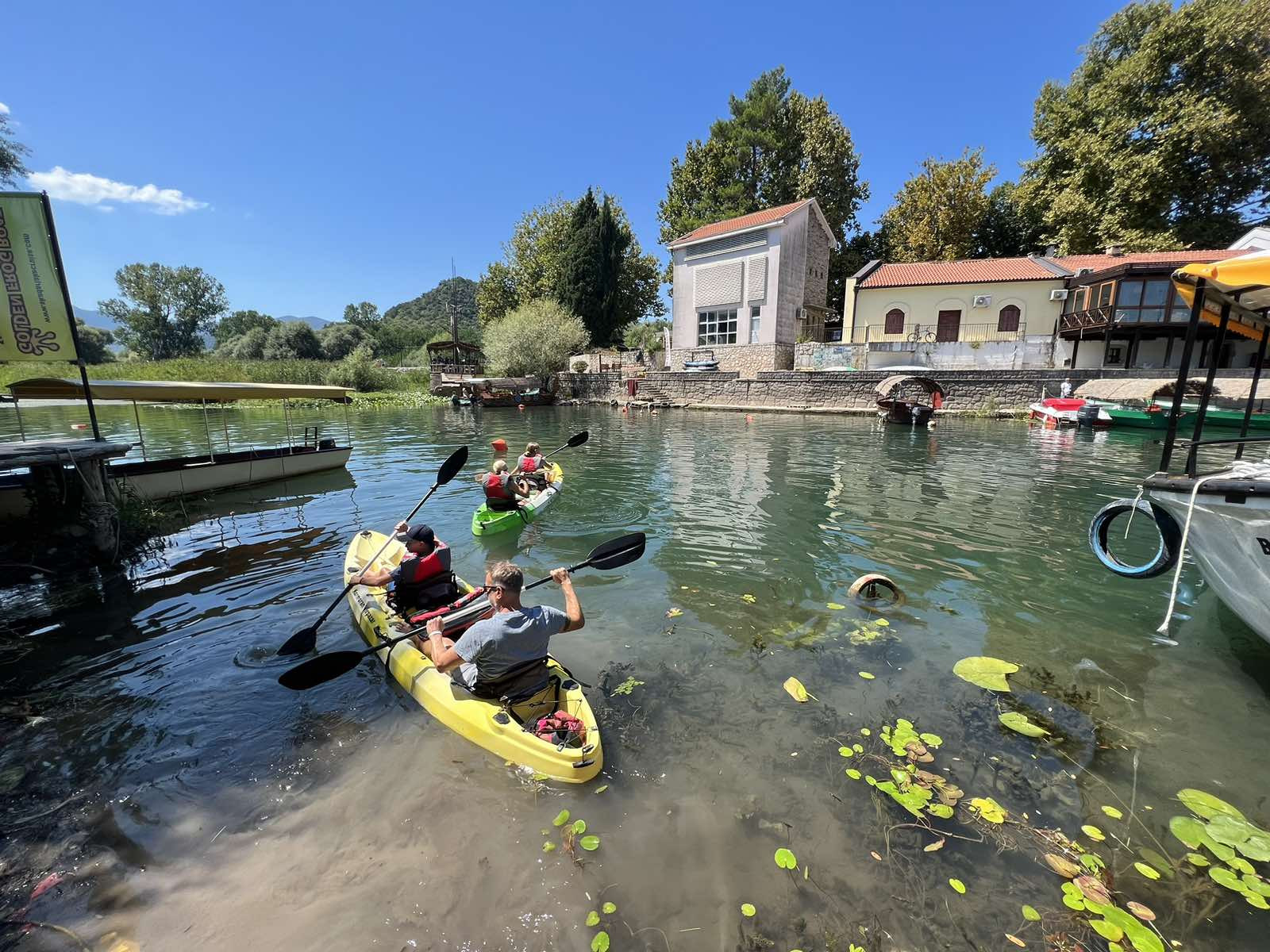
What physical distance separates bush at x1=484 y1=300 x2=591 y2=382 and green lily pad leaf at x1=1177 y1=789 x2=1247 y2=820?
136 feet

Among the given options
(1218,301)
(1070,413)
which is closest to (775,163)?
(1070,413)

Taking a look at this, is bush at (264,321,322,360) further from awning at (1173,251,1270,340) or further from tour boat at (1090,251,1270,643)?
tour boat at (1090,251,1270,643)

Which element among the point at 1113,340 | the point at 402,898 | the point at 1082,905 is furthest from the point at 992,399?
the point at 402,898

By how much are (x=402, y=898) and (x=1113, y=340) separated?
37310mm

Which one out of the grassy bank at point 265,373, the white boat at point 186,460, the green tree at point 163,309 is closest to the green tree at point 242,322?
the green tree at point 163,309

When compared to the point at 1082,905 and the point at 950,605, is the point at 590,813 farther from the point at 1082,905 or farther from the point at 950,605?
the point at 950,605

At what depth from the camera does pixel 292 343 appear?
2795 inches

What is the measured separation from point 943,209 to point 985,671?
40.8 m

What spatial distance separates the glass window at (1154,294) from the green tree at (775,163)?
2013 centimetres

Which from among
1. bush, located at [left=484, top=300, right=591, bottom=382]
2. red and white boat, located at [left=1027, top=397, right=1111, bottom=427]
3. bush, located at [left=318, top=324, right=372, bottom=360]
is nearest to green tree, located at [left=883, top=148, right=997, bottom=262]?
red and white boat, located at [left=1027, top=397, right=1111, bottom=427]

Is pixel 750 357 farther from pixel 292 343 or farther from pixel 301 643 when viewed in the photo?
pixel 292 343

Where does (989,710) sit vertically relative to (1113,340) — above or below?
below

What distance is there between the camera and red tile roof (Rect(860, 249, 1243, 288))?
2945 cm

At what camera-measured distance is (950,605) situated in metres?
6.71
